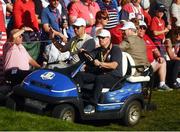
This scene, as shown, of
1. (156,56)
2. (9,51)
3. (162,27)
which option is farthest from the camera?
(162,27)

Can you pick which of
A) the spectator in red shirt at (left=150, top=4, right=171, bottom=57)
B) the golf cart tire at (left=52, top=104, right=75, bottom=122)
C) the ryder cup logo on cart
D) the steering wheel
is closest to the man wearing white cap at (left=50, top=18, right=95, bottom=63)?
the steering wheel

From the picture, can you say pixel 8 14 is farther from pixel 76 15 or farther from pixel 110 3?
pixel 110 3

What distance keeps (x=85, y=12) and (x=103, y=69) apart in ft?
12.6

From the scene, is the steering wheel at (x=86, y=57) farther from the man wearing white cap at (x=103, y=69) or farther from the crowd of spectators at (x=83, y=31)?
the crowd of spectators at (x=83, y=31)

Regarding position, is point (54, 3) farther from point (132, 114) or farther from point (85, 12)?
point (132, 114)

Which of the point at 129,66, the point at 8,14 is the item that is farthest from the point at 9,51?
the point at 129,66

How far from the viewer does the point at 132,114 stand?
1120 cm

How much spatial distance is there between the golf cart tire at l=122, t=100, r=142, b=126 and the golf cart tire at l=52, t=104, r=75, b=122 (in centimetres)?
108

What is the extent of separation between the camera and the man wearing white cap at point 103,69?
10.7 metres

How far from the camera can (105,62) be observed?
1097 centimetres

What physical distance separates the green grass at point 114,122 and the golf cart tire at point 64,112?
0.24 metres

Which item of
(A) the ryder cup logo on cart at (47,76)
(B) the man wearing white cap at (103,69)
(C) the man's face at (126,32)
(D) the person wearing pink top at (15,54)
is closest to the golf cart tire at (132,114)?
(B) the man wearing white cap at (103,69)

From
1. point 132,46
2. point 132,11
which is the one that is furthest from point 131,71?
point 132,11

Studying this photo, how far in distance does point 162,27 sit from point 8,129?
7905 millimetres
